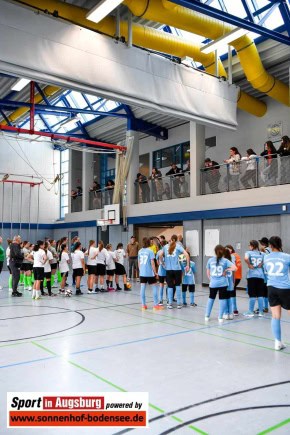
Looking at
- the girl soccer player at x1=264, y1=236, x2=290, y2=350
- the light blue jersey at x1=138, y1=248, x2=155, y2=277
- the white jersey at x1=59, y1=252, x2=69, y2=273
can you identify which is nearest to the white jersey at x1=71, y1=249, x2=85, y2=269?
the white jersey at x1=59, y1=252, x2=69, y2=273

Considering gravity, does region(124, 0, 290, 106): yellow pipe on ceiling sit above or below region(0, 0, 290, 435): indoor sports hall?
above

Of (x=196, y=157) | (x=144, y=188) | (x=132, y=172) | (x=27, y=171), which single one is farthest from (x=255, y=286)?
(x=27, y=171)

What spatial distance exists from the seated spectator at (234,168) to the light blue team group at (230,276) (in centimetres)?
557

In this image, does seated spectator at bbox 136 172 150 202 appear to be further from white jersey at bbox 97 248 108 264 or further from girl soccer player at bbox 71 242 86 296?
girl soccer player at bbox 71 242 86 296

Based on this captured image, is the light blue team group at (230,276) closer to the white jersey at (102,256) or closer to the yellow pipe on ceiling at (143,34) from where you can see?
the white jersey at (102,256)

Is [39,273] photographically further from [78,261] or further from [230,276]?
[230,276]

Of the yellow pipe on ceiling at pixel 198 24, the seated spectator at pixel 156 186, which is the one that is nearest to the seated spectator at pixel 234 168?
the yellow pipe on ceiling at pixel 198 24

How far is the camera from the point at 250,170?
1372 centimetres

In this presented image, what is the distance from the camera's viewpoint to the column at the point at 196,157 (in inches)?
628

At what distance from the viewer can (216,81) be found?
320 inches

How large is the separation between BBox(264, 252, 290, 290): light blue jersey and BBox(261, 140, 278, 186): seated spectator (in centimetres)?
774

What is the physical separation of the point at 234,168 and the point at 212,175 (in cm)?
129

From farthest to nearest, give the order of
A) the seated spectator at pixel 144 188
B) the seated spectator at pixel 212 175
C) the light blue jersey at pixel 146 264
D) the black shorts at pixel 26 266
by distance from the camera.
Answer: the seated spectator at pixel 144 188
the seated spectator at pixel 212 175
the black shorts at pixel 26 266
the light blue jersey at pixel 146 264

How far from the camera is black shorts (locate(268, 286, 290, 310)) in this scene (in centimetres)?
561
